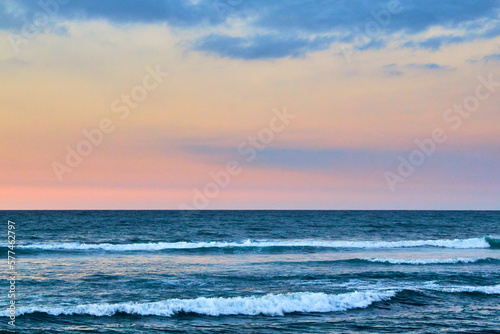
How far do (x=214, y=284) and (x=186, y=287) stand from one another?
5.05ft

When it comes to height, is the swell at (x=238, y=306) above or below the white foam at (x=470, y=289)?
below

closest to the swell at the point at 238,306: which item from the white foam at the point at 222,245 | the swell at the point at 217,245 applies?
the swell at the point at 217,245

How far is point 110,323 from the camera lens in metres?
15.9

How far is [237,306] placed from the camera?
711 inches

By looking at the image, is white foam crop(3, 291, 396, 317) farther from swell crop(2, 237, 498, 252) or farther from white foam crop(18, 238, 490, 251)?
white foam crop(18, 238, 490, 251)

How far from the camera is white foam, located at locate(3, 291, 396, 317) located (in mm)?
17062

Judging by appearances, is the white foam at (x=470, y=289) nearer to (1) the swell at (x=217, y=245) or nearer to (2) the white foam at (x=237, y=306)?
(2) the white foam at (x=237, y=306)

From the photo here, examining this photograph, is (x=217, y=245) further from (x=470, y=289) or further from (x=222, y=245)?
(x=470, y=289)

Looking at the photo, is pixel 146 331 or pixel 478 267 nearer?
pixel 146 331

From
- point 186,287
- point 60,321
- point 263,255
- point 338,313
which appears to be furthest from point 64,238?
point 338,313

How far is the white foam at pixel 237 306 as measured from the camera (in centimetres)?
1706

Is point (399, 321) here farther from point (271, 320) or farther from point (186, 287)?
point (186, 287)

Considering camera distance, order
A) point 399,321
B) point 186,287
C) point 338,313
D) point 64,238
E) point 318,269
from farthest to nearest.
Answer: point 64,238
point 318,269
point 186,287
point 338,313
point 399,321

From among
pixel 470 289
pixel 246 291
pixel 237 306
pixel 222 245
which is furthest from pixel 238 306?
pixel 222 245
